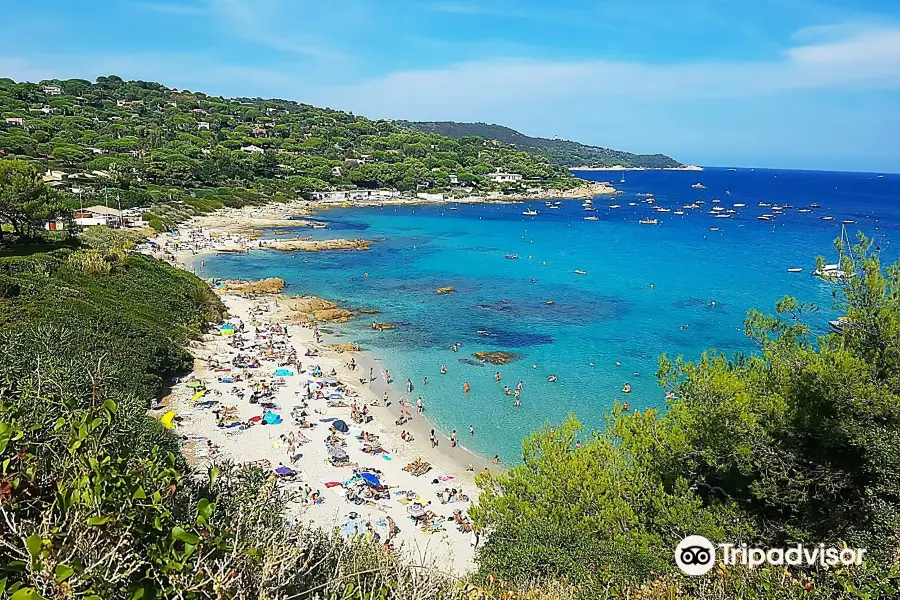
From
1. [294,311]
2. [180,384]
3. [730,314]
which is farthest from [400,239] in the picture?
[180,384]

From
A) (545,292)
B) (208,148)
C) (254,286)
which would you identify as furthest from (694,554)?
(208,148)

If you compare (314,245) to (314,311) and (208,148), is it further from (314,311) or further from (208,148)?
(208,148)

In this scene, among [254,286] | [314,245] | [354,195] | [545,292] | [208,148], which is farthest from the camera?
[208,148]

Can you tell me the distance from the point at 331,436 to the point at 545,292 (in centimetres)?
2593

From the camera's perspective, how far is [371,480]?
16188 millimetres

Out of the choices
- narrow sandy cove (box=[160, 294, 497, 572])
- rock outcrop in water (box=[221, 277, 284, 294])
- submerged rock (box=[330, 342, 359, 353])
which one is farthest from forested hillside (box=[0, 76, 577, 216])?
narrow sandy cove (box=[160, 294, 497, 572])

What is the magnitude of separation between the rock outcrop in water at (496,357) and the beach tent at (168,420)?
14122 mm

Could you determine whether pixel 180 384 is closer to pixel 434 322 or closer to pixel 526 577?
pixel 434 322

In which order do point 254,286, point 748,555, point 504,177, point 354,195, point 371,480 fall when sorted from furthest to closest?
point 504,177 < point 354,195 < point 254,286 < point 371,480 < point 748,555

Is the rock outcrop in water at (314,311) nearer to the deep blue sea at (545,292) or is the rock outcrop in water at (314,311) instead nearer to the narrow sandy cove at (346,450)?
the deep blue sea at (545,292)

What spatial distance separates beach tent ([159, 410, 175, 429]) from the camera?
17.3 m

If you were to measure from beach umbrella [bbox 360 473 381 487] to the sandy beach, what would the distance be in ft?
0.30

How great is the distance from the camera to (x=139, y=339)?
2111 cm

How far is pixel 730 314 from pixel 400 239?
118 ft
